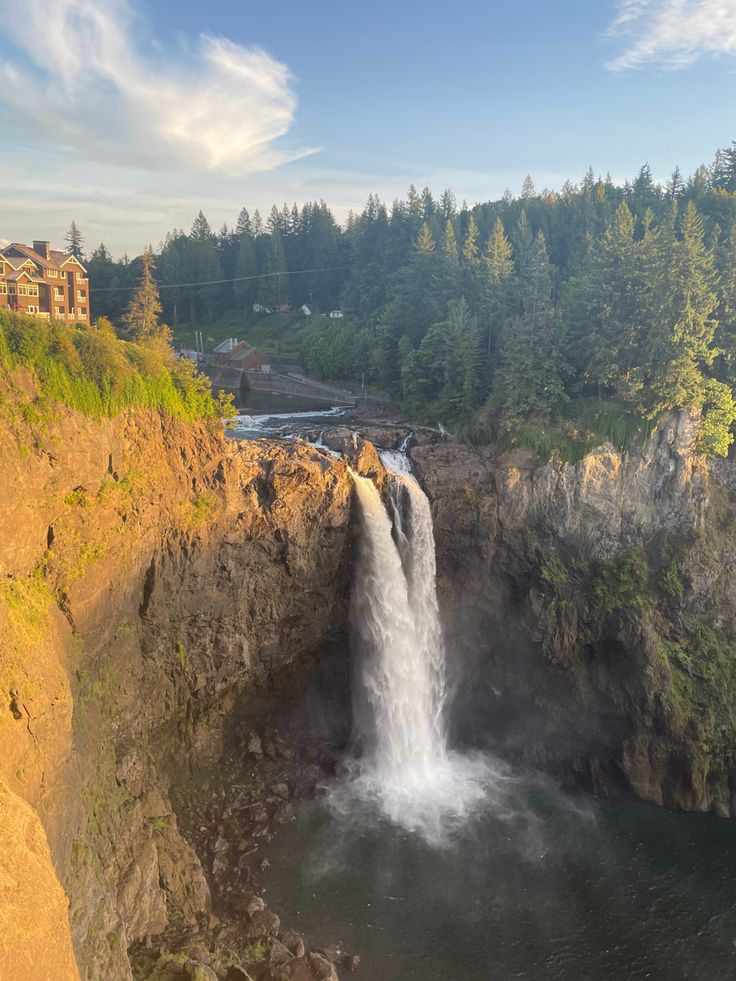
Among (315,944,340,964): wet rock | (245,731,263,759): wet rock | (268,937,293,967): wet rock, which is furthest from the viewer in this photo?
(245,731,263,759): wet rock

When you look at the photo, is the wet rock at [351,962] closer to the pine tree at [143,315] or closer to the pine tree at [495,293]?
the pine tree at [143,315]

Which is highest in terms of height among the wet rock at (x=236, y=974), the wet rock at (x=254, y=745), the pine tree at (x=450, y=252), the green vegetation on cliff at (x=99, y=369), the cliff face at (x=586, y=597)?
the pine tree at (x=450, y=252)

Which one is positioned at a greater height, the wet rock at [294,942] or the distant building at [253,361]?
the distant building at [253,361]

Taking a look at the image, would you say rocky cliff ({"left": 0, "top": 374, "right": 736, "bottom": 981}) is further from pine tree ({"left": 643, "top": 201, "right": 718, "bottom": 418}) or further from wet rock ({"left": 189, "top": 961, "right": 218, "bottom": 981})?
pine tree ({"left": 643, "top": 201, "right": 718, "bottom": 418})

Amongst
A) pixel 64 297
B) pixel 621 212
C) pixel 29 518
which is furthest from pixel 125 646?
pixel 621 212

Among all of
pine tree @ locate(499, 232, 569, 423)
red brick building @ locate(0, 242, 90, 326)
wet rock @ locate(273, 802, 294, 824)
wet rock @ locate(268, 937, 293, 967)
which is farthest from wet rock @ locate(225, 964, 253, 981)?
red brick building @ locate(0, 242, 90, 326)

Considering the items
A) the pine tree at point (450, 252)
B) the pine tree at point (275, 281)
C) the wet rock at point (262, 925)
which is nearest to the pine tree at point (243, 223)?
the pine tree at point (275, 281)

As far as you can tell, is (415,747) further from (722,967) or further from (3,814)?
(3,814)

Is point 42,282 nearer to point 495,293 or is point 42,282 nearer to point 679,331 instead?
point 495,293
